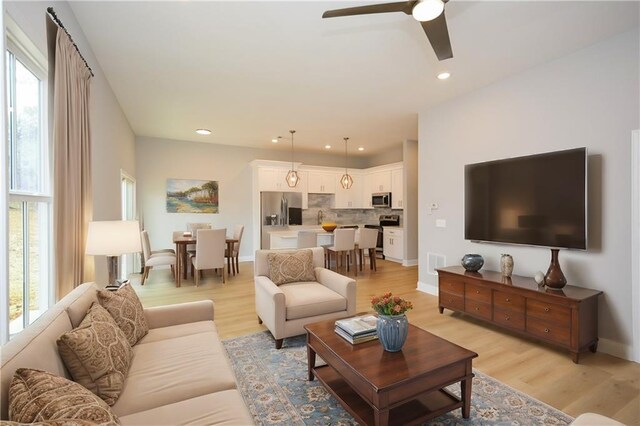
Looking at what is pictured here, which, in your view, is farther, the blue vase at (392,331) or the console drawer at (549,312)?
the console drawer at (549,312)

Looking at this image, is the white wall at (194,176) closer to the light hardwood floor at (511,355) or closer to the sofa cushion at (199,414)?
the light hardwood floor at (511,355)

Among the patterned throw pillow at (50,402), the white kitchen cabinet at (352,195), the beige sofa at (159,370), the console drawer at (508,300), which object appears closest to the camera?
the patterned throw pillow at (50,402)

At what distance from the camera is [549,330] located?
274cm

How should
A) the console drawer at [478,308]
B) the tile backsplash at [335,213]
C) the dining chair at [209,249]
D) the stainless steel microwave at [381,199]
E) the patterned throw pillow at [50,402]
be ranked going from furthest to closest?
the tile backsplash at [335,213]
the stainless steel microwave at [381,199]
the dining chair at [209,249]
the console drawer at [478,308]
the patterned throw pillow at [50,402]

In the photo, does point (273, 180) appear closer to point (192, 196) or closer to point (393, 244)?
point (192, 196)

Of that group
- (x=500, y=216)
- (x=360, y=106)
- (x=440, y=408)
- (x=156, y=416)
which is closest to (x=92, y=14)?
(x=156, y=416)

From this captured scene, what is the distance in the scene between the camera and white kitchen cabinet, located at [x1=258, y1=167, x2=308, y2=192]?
7.23 metres

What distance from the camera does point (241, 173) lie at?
7.46m

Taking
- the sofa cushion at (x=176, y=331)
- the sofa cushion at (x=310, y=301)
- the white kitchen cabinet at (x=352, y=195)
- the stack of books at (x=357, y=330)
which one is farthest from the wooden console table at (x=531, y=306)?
the white kitchen cabinet at (x=352, y=195)

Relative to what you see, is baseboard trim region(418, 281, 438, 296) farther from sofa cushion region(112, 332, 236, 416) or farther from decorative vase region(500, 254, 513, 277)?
sofa cushion region(112, 332, 236, 416)

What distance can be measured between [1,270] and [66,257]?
2.11ft

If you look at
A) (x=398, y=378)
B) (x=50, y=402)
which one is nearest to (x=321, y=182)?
(x=398, y=378)

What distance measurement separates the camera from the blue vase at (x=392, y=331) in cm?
185

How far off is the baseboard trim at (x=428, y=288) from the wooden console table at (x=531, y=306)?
34.0 inches
